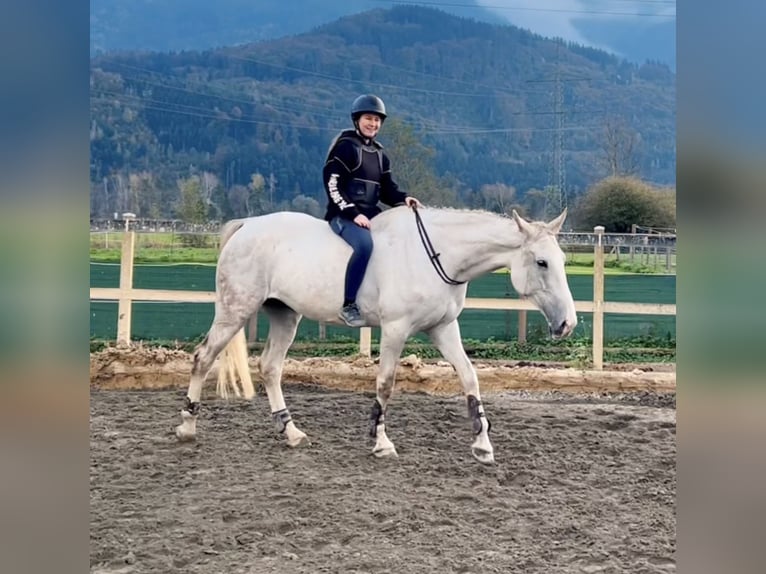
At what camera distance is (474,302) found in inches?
213

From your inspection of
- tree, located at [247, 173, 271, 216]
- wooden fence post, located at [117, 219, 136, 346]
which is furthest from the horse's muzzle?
wooden fence post, located at [117, 219, 136, 346]

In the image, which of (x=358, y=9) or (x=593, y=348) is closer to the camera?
(x=358, y=9)

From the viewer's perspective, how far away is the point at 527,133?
523 centimetres

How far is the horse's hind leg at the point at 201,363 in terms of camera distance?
4016 millimetres

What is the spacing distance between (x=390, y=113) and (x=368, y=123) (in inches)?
61.5

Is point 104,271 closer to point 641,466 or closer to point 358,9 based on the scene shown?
point 358,9

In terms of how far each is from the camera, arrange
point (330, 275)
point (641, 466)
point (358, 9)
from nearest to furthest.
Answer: point (641, 466) < point (330, 275) < point (358, 9)

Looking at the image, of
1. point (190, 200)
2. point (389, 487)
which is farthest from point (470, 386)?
point (190, 200)

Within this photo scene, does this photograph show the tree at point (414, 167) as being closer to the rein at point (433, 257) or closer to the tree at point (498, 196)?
the tree at point (498, 196)

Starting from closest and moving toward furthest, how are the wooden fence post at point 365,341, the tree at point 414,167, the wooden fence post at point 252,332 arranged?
the tree at point 414,167, the wooden fence post at point 252,332, the wooden fence post at point 365,341

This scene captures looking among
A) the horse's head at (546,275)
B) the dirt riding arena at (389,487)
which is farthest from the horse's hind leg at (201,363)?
the horse's head at (546,275)

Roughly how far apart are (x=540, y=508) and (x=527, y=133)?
3.21 m
